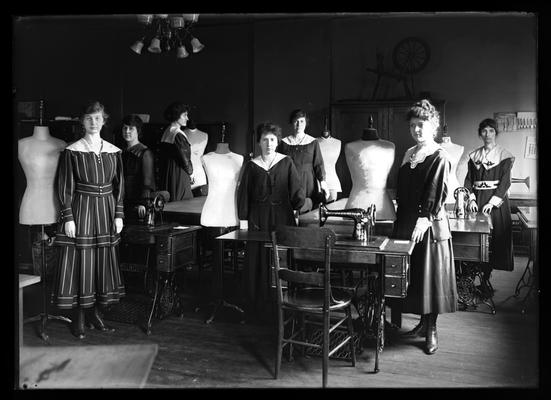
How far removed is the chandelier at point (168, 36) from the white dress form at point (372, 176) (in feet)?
5.02

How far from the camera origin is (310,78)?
472 cm

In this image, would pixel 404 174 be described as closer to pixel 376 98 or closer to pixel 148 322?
pixel 376 98

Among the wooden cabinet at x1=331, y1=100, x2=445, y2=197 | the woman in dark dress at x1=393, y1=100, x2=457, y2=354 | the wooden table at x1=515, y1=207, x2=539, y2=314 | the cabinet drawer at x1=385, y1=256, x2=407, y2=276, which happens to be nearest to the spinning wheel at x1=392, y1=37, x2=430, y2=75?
the wooden cabinet at x1=331, y1=100, x2=445, y2=197

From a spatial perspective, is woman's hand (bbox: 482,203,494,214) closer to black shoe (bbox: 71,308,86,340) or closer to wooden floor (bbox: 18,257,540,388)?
wooden floor (bbox: 18,257,540,388)

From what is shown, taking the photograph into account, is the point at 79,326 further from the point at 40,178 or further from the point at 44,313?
the point at 40,178

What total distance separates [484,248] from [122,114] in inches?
119

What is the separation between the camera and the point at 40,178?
14.4 ft

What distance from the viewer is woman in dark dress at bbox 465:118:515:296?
412cm

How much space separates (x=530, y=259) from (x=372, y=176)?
48.5 inches

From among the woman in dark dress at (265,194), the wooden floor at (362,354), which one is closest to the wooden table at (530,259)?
the wooden floor at (362,354)

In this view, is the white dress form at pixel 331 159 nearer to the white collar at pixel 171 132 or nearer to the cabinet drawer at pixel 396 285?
the cabinet drawer at pixel 396 285
